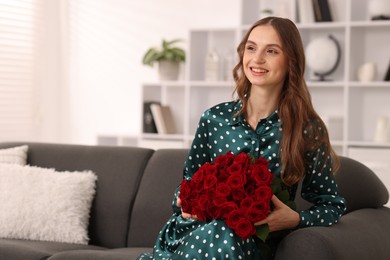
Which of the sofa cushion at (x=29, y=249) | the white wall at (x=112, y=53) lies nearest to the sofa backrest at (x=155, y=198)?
the sofa cushion at (x=29, y=249)

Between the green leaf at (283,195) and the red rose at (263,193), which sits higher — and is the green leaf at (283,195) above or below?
below

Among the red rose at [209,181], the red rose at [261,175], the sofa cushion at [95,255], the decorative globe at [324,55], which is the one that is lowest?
the sofa cushion at [95,255]

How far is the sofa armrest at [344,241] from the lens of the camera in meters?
2.38

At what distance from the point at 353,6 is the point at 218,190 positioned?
11.5 feet

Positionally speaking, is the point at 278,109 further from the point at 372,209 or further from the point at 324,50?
the point at 324,50

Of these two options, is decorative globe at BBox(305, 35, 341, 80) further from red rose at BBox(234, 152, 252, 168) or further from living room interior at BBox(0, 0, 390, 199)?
red rose at BBox(234, 152, 252, 168)

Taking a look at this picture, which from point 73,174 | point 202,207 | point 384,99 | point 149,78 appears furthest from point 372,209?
point 149,78

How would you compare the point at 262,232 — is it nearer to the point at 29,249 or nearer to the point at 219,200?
the point at 219,200

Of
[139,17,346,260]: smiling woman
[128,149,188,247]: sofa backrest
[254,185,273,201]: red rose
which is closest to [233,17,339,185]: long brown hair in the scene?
[139,17,346,260]: smiling woman

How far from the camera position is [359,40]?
546cm

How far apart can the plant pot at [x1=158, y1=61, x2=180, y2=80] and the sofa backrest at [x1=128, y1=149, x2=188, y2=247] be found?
2565mm

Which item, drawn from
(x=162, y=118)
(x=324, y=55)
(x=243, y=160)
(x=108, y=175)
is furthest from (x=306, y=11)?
(x=243, y=160)

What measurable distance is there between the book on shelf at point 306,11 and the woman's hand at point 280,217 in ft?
10.6

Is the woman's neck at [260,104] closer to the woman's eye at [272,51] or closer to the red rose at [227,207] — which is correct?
the woman's eye at [272,51]
